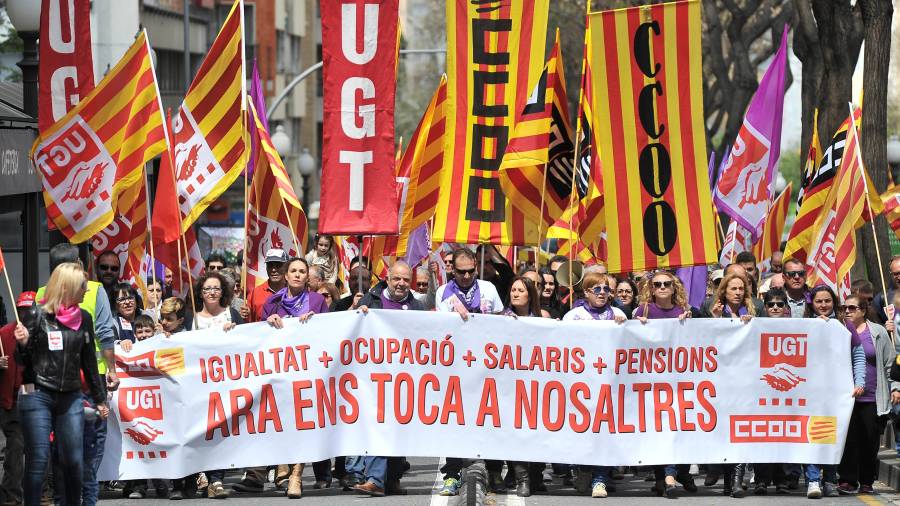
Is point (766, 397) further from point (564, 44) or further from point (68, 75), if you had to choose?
point (564, 44)

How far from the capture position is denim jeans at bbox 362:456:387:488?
38.5 ft

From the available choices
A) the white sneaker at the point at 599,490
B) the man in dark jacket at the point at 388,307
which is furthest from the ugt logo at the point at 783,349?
the man in dark jacket at the point at 388,307

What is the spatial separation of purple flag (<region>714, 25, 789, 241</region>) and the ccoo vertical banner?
6947 millimetres

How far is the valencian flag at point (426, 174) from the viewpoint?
15.6m

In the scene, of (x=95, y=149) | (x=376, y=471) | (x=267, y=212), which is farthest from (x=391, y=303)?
(x=267, y=212)

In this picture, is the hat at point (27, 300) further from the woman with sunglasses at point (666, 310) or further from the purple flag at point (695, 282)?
the purple flag at point (695, 282)

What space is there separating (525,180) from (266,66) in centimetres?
4913

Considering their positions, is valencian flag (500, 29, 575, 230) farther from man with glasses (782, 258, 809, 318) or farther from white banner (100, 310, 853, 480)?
man with glasses (782, 258, 809, 318)

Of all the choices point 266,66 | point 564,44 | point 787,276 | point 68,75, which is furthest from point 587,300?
point 266,66

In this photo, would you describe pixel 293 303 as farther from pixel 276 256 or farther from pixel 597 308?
pixel 597 308

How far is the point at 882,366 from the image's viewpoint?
1199cm

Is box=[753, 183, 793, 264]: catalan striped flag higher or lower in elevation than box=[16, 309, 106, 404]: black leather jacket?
higher

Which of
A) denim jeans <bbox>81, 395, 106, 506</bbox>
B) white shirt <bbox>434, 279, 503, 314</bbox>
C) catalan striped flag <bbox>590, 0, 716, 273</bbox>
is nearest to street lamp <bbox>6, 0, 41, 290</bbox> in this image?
denim jeans <bbox>81, 395, 106, 506</bbox>

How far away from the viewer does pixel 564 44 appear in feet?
151
